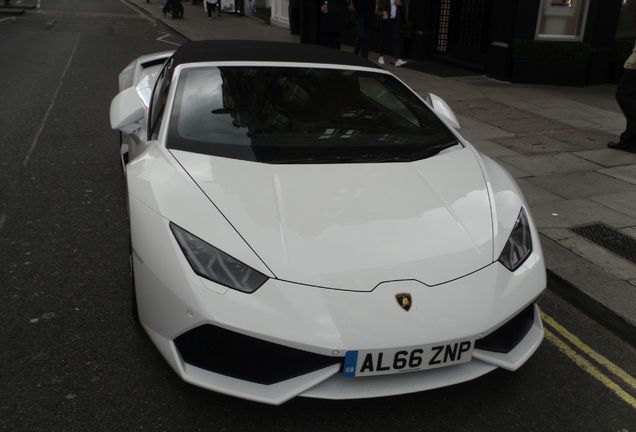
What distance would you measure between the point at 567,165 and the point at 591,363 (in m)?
3.81

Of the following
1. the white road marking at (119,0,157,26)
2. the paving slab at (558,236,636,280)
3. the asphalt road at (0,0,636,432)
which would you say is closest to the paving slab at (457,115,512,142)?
the paving slab at (558,236,636,280)

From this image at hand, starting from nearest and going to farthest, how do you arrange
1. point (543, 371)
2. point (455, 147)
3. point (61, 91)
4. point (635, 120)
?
point (543, 371), point (455, 147), point (635, 120), point (61, 91)

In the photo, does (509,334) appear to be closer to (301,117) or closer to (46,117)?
(301,117)

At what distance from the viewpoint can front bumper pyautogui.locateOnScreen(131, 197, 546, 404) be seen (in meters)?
2.37

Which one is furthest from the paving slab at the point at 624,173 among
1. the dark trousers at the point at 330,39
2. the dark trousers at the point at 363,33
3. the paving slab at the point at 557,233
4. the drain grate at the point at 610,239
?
the dark trousers at the point at 363,33

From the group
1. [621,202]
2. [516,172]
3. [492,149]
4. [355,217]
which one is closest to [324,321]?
[355,217]

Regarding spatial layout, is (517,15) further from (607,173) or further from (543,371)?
(543,371)

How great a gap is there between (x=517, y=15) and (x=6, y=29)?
15320 mm

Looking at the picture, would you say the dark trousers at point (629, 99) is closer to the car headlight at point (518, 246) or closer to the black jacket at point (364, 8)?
the car headlight at point (518, 246)

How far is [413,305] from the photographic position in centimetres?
248

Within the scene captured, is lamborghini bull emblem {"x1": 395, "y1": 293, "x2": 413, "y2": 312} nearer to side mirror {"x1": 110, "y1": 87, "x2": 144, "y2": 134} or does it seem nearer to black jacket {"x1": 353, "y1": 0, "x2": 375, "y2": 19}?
side mirror {"x1": 110, "y1": 87, "x2": 144, "y2": 134}

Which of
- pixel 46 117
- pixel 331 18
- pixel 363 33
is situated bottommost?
pixel 46 117

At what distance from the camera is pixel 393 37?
1327 centimetres

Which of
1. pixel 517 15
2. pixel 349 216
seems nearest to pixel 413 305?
pixel 349 216
